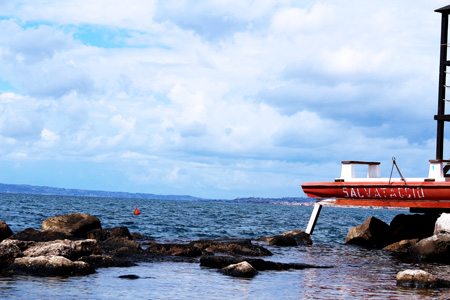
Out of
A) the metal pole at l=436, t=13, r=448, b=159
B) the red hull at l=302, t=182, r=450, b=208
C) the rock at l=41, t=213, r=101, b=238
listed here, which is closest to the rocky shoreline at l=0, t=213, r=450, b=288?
the rock at l=41, t=213, r=101, b=238

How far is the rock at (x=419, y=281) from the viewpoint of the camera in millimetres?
13539

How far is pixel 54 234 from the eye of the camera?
2003 centimetres

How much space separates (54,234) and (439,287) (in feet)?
41.3

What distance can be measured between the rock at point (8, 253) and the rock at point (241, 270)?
539cm

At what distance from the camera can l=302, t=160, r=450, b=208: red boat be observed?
22047 mm

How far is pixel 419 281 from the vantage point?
13609 mm

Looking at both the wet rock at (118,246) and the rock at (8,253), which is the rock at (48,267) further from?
the wet rock at (118,246)

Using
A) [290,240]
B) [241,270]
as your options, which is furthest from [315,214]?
[241,270]

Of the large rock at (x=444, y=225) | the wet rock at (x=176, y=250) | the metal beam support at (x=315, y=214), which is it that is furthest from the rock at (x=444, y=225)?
the wet rock at (x=176, y=250)

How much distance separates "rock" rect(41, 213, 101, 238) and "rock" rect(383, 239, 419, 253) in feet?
39.7

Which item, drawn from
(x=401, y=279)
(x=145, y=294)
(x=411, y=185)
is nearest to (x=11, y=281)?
(x=145, y=294)

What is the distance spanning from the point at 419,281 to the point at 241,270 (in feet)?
13.9

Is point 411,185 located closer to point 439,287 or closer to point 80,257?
point 439,287

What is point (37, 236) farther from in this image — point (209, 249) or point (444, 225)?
point (444, 225)
